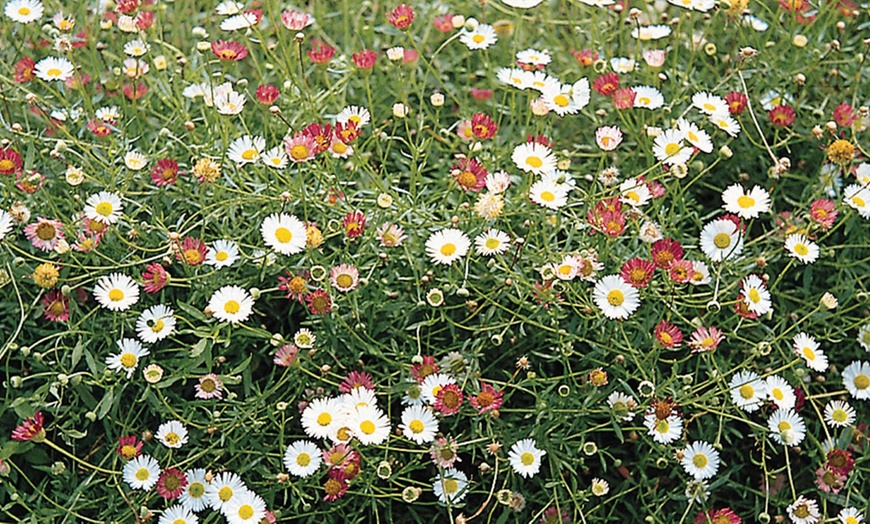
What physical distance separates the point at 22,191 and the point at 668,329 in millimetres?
972

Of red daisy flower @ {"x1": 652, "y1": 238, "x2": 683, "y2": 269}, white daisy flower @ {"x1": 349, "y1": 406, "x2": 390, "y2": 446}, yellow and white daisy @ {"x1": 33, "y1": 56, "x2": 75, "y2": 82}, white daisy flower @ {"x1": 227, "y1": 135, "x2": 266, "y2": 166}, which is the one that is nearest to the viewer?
white daisy flower @ {"x1": 349, "y1": 406, "x2": 390, "y2": 446}

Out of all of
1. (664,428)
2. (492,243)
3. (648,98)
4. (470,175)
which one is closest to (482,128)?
(470,175)

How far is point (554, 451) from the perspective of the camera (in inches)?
62.5

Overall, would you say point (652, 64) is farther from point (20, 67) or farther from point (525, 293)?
point (20, 67)

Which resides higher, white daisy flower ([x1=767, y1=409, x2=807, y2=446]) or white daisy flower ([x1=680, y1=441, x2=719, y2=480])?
white daisy flower ([x1=767, y1=409, x2=807, y2=446])

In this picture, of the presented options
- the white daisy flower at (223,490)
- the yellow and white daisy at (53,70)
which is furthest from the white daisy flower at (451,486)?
the yellow and white daisy at (53,70)

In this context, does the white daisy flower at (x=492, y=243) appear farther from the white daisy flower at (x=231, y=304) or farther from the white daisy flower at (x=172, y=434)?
the white daisy flower at (x=172, y=434)

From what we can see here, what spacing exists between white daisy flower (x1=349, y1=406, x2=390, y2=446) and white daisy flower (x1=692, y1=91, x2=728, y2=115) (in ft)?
2.33

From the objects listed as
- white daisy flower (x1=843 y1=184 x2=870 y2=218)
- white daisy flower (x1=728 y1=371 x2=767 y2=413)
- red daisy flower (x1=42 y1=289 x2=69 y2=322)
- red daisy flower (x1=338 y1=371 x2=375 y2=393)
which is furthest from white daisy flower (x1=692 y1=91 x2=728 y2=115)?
red daisy flower (x1=42 y1=289 x2=69 y2=322)

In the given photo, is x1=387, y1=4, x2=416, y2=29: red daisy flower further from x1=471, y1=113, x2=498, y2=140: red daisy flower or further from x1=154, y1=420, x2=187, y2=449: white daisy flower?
x1=154, y1=420, x2=187, y2=449: white daisy flower

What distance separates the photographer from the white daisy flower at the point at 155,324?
5.09 ft

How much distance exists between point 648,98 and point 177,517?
0.95m

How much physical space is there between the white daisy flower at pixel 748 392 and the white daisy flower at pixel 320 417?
0.56 m

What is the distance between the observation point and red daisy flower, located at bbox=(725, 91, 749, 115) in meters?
1.80
